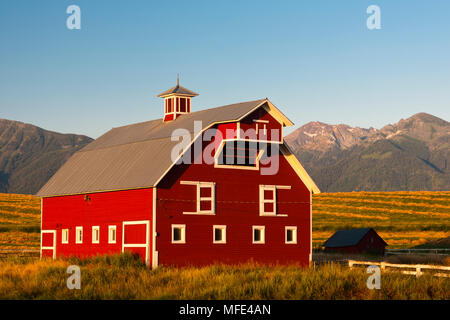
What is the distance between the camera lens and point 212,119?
42125 mm

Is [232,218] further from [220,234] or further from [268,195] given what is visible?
[268,195]

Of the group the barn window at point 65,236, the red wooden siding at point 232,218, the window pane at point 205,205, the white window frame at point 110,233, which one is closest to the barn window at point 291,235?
the red wooden siding at point 232,218

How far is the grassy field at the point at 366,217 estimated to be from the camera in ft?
244

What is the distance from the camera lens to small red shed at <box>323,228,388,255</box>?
6450 cm

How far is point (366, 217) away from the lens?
9606 cm

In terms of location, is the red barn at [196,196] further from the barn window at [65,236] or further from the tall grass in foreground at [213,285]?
the tall grass in foreground at [213,285]

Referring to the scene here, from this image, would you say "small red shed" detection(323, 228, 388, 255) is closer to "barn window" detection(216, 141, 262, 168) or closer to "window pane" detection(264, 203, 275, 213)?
"window pane" detection(264, 203, 275, 213)

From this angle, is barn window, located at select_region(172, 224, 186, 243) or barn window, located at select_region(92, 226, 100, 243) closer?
barn window, located at select_region(172, 224, 186, 243)

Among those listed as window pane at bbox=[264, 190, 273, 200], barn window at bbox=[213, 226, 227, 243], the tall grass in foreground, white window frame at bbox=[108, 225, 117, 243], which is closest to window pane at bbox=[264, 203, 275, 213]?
window pane at bbox=[264, 190, 273, 200]

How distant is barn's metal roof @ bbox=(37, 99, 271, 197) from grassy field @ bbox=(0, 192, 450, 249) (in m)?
15.3

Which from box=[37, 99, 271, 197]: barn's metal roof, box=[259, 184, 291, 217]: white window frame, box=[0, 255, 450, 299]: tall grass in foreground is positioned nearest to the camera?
box=[0, 255, 450, 299]: tall grass in foreground

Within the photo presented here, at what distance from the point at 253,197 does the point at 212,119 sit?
5.26 metres
